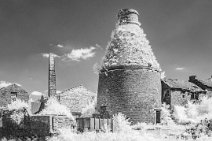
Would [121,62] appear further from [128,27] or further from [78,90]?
[78,90]

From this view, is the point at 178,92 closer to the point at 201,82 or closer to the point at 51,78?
the point at 201,82

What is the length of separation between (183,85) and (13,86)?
64.5ft

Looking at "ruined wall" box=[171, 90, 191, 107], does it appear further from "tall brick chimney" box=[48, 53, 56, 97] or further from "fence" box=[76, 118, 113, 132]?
"fence" box=[76, 118, 113, 132]

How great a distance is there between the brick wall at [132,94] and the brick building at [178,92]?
22.6 ft

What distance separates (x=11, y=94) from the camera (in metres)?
39.3

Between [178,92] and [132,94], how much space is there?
9.67m

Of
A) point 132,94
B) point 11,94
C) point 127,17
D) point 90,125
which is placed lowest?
point 90,125

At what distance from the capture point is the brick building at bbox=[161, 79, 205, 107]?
30898 millimetres

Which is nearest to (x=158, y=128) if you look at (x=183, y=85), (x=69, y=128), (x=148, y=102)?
(x=148, y=102)

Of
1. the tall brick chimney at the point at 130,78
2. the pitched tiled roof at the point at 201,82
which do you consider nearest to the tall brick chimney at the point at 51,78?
the tall brick chimney at the point at 130,78

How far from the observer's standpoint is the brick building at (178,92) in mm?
30898

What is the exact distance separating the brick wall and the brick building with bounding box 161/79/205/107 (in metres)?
6.90

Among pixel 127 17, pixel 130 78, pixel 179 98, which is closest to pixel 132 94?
pixel 130 78

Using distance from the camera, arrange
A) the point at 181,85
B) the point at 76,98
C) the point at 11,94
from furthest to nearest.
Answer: the point at 11,94 → the point at 76,98 → the point at 181,85
